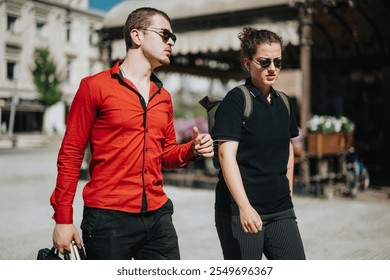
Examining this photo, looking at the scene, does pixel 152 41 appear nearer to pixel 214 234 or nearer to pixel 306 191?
pixel 214 234

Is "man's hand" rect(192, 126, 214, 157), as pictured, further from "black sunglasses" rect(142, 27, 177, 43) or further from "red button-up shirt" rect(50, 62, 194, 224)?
"black sunglasses" rect(142, 27, 177, 43)

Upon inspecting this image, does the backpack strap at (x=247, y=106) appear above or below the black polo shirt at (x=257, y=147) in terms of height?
above

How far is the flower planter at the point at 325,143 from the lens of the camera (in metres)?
9.27

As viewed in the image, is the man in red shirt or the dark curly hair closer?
the man in red shirt

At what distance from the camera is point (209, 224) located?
7.36 meters

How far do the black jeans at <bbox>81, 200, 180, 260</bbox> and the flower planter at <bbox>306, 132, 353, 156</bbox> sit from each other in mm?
6842

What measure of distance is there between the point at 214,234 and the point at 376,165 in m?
6.42

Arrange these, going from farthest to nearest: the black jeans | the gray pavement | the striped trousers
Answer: the gray pavement < the striped trousers < the black jeans

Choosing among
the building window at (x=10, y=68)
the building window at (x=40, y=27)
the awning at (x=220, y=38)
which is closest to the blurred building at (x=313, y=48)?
the awning at (x=220, y=38)

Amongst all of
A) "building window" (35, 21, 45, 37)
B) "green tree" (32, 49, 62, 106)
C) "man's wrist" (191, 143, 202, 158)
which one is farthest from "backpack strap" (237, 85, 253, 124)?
"green tree" (32, 49, 62, 106)

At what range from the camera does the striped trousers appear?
2910 mm

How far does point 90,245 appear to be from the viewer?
265 cm

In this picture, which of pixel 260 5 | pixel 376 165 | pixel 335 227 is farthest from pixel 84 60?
pixel 376 165

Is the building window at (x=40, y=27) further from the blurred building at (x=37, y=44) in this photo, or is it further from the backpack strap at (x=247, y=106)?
the backpack strap at (x=247, y=106)
